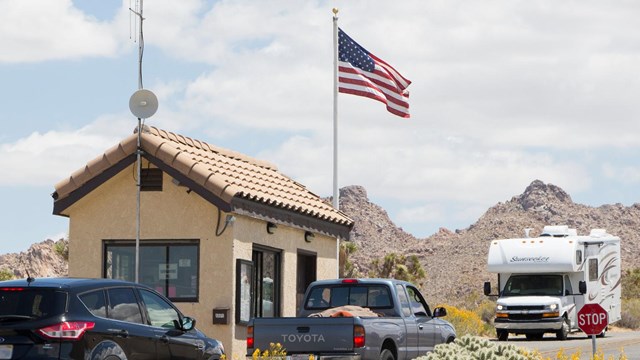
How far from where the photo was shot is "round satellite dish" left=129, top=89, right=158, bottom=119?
23.2 m

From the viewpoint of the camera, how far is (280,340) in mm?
17969

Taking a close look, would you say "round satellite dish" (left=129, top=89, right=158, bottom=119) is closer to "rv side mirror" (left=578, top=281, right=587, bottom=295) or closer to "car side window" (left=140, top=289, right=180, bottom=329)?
"car side window" (left=140, top=289, right=180, bottom=329)

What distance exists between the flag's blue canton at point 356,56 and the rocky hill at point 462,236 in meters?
53.7

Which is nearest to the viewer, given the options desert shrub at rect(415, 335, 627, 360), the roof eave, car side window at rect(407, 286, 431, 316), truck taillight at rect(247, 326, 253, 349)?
desert shrub at rect(415, 335, 627, 360)

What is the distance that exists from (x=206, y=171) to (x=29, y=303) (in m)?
9.07

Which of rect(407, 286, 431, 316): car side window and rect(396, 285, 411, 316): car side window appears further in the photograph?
rect(407, 286, 431, 316): car side window

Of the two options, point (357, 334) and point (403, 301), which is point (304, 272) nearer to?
point (403, 301)

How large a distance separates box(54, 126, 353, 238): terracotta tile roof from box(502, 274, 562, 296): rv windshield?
11696 millimetres

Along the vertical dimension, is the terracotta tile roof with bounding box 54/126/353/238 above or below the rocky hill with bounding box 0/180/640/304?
below

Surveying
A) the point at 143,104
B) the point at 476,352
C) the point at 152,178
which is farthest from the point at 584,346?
the point at 476,352

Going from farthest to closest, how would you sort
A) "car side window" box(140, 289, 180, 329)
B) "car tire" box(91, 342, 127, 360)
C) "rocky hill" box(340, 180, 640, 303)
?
"rocky hill" box(340, 180, 640, 303), "car side window" box(140, 289, 180, 329), "car tire" box(91, 342, 127, 360)

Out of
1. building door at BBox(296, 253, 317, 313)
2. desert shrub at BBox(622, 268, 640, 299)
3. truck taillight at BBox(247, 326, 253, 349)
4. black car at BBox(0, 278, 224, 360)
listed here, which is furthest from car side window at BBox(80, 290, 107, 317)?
desert shrub at BBox(622, 268, 640, 299)

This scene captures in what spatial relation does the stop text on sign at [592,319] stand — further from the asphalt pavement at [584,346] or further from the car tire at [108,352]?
the car tire at [108,352]

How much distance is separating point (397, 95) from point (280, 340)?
14.4 metres
